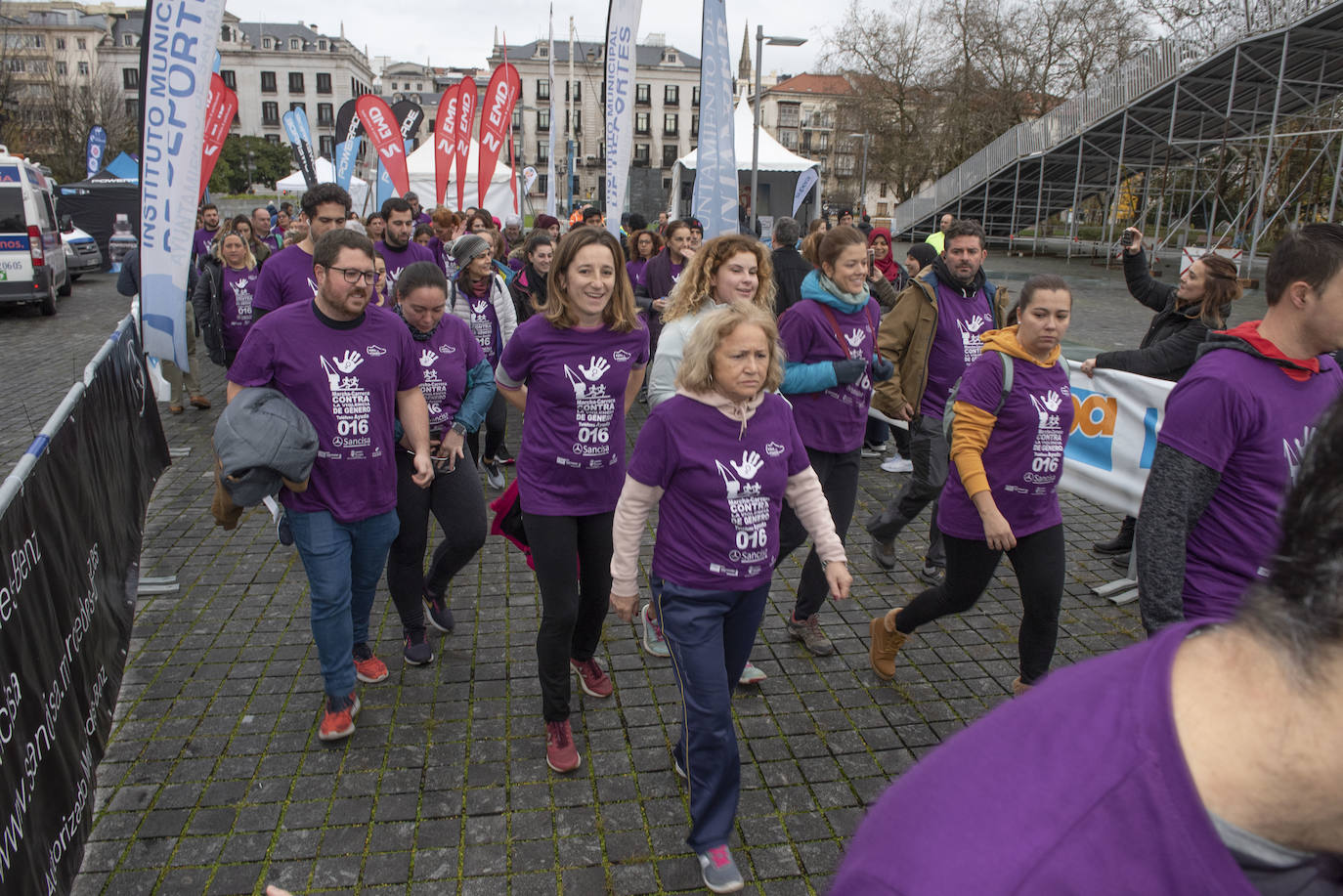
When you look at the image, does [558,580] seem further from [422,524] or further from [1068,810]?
[1068,810]

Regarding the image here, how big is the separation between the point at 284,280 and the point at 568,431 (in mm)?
3087

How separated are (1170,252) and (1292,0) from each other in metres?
7.23

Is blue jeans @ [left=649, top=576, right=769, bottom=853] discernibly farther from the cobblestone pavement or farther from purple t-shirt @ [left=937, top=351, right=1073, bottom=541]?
purple t-shirt @ [left=937, top=351, right=1073, bottom=541]

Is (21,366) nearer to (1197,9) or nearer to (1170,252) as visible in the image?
(1170,252)

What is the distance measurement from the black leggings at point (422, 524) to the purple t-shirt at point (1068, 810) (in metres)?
3.71

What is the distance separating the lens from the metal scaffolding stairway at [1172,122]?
2128 centimetres

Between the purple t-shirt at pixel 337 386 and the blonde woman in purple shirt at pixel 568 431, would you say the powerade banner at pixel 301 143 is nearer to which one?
the purple t-shirt at pixel 337 386

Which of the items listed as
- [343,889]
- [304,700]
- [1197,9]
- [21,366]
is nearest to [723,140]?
[304,700]

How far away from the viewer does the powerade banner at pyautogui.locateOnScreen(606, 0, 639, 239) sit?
7980 mm

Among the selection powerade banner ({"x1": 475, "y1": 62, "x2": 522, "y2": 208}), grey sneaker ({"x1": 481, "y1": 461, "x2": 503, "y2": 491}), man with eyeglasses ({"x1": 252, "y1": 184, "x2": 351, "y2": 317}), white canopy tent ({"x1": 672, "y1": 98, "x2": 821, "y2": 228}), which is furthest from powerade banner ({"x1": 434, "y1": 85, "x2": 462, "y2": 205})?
man with eyeglasses ({"x1": 252, "y1": 184, "x2": 351, "y2": 317})

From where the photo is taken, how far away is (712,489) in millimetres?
2879

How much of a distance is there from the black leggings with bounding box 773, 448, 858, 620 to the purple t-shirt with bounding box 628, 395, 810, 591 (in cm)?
126

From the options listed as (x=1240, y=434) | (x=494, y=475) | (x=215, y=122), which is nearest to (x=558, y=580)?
(x=1240, y=434)

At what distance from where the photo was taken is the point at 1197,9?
94.9ft
